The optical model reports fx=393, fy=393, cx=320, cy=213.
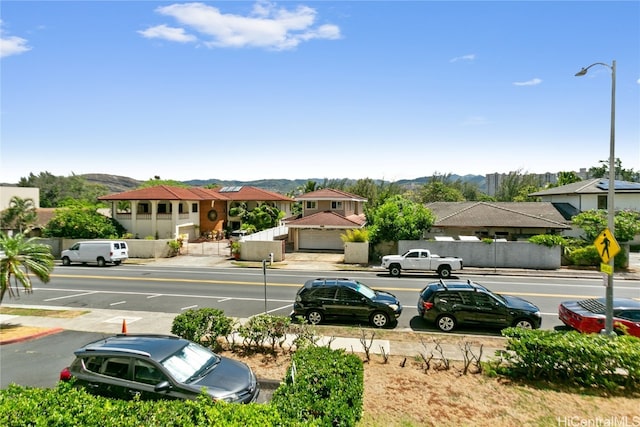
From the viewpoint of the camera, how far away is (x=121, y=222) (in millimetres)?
39625

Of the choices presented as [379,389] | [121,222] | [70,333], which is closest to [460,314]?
[379,389]

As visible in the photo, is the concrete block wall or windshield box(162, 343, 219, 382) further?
the concrete block wall

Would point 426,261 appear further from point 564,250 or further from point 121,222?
point 121,222

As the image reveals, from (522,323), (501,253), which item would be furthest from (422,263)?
(522,323)

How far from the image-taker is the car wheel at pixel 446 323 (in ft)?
44.3

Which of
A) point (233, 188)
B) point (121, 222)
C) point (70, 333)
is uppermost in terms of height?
point (233, 188)

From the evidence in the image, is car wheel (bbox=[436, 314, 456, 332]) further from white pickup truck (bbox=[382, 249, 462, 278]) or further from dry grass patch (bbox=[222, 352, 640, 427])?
white pickup truck (bbox=[382, 249, 462, 278])

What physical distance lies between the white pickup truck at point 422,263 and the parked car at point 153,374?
18.4m

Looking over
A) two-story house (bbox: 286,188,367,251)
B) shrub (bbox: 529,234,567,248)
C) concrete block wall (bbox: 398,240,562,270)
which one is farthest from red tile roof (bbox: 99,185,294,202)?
→ shrub (bbox: 529,234,567,248)

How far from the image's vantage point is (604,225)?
94.8ft

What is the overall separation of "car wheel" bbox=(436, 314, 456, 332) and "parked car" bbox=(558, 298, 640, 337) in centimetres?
372

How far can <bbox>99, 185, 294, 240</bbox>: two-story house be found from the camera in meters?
39.1

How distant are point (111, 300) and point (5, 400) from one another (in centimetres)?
1397

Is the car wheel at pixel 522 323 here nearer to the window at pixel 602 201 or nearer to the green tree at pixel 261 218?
the window at pixel 602 201
